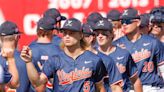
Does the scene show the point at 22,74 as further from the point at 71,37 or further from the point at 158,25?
the point at 158,25

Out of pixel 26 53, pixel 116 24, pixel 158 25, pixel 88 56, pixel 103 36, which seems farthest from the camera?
pixel 158 25

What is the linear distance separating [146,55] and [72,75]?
2.61 meters

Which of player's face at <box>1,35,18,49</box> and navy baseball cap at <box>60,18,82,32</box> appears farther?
player's face at <box>1,35,18,49</box>

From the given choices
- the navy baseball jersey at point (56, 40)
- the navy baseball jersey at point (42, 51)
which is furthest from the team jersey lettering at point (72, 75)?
the navy baseball jersey at point (56, 40)

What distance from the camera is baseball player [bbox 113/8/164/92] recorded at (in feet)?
36.7

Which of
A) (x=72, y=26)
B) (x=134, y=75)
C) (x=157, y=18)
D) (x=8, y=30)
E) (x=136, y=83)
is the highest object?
(x=72, y=26)

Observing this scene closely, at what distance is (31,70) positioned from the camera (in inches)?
332

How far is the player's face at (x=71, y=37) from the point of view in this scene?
876 centimetres

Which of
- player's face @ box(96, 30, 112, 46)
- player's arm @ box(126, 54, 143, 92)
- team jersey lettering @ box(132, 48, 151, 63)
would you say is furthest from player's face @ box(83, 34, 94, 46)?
team jersey lettering @ box(132, 48, 151, 63)

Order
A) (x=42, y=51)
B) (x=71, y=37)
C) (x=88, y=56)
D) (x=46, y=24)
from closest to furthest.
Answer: (x=71, y=37)
(x=88, y=56)
(x=42, y=51)
(x=46, y=24)

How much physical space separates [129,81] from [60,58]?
1.80 m

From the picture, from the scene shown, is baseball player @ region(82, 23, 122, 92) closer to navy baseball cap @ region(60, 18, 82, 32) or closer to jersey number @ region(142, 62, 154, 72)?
navy baseball cap @ region(60, 18, 82, 32)

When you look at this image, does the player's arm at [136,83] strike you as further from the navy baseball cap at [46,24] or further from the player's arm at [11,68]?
the player's arm at [11,68]

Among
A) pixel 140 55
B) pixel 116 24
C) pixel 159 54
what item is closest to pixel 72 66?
pixel 140 55
